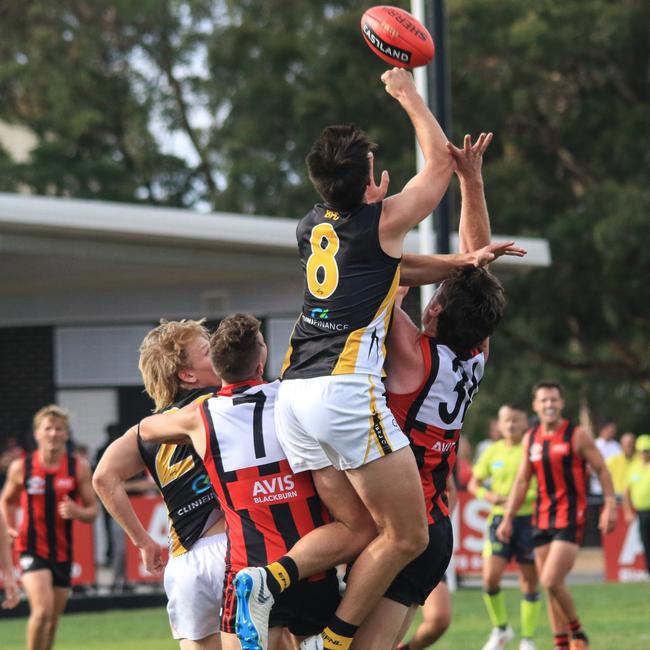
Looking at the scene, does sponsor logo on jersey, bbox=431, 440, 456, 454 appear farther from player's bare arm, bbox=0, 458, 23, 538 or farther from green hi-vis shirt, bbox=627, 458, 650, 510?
green hi-vis shirt, bbox=627, 458, 650, 510

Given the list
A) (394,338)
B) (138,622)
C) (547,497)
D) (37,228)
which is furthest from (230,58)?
(394,338)

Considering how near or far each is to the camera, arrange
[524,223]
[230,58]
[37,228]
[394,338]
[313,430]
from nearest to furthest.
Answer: [313,430]
[394,338]
[37,228]
[524,223]
[230,58]

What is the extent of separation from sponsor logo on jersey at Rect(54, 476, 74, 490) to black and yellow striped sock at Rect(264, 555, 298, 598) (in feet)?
19.6

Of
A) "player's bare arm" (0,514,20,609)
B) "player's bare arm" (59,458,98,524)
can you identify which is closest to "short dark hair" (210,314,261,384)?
"player's bare arm" (0,514,20,609)

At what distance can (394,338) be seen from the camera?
6.29 meters

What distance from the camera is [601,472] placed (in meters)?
11.8

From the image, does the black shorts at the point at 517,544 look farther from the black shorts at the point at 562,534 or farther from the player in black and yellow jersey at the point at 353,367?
the player in black and yellow jersey at the point at 353,367

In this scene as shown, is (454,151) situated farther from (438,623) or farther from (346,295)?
(438,623)

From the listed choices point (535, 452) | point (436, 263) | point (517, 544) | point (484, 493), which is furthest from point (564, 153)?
point (436, 263)

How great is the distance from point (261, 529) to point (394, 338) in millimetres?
1052

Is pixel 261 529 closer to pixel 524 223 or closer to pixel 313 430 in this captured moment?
pixel 313 430

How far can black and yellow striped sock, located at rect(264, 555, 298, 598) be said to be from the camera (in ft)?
19.2

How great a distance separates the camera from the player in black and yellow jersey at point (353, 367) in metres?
5.88

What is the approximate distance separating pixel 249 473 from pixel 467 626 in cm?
852
